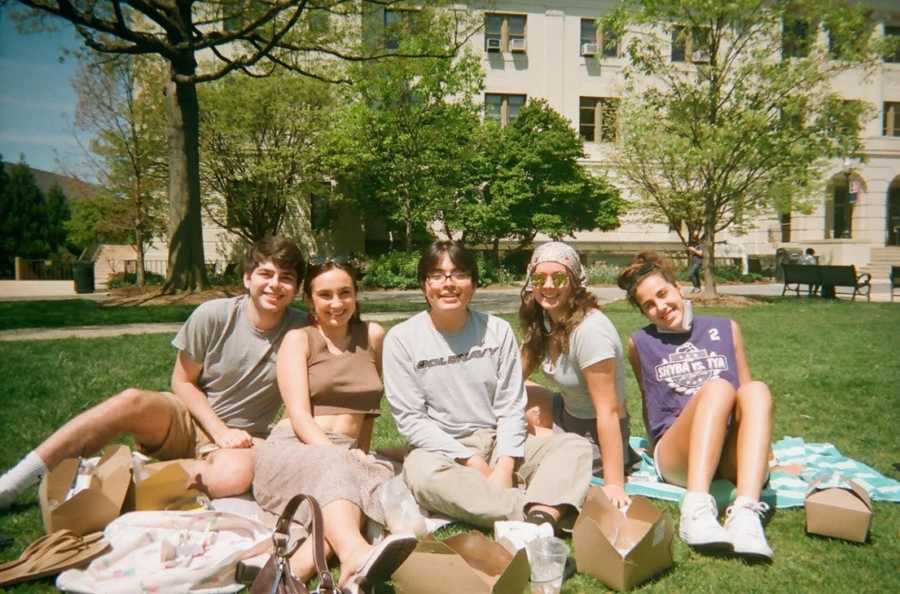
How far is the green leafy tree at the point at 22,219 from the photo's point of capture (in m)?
32.2

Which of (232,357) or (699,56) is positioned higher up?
(699,56)

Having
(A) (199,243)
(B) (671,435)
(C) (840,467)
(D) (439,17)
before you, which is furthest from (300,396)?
(D) (439,17)

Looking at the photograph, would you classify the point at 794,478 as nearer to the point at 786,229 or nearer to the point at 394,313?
the point at 394,313

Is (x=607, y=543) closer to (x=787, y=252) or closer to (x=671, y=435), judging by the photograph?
(x=671, y=435)

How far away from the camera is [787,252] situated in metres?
27.9

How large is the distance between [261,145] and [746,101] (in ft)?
54.7

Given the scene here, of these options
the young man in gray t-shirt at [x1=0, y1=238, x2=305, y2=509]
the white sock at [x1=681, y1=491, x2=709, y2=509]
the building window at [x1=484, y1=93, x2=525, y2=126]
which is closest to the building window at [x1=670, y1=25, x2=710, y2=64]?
the building window at [x1=484, y1=93, x2=525, y2=126]

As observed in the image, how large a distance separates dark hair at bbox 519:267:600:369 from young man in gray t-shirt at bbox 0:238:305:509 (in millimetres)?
1370

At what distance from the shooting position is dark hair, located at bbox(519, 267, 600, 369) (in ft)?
12.0

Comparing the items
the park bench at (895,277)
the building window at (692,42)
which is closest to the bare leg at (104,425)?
the building window at (692,42)

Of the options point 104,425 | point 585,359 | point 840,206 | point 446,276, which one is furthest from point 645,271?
point 840,206

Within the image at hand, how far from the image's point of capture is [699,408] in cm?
328

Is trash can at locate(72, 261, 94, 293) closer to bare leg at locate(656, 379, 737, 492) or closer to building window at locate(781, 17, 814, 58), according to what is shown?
building window at locate(781, 17, 814, 58)

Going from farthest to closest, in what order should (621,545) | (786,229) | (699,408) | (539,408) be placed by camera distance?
(786,229) → (539,408) → (699,408) → (621,545)
